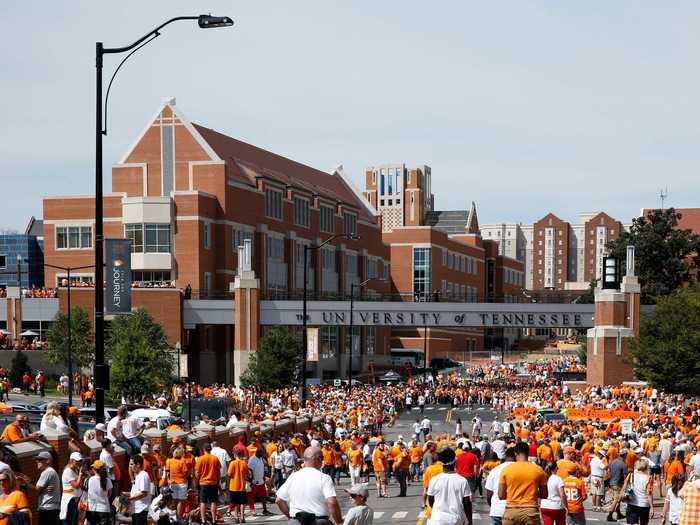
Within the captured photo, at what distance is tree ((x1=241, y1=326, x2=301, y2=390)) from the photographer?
6256cm

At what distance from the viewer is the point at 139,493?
16.8 meters

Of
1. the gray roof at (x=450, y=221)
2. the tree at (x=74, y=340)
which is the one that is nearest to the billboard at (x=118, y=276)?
the tree at (x=74, y=340)

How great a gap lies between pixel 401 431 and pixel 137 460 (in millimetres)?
35884

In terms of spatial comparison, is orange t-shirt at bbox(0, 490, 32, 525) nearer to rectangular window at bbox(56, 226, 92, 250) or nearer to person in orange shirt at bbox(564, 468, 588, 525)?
person in orange shirt at bbox(564, 468, 588, 525)

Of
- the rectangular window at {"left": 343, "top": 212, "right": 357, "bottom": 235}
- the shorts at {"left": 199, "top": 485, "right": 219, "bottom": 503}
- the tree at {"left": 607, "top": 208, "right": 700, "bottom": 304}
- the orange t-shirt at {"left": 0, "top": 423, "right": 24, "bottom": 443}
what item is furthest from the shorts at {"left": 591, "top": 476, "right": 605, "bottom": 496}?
the tree at {"left": 607, "top": 208, "right": 700, "bottom": 304}

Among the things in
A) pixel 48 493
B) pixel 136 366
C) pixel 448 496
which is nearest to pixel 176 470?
pixel 48 493

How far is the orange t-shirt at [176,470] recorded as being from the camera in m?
19.2

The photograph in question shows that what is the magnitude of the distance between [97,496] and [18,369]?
5012cm

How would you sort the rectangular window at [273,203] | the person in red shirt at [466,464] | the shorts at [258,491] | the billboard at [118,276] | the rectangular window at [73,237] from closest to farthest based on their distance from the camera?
the person in red shirt at [466,464] → the shorts at [258,491] → the billboard at [118,276] → the rectangular window at [73,237] → the rectangular window at [273,203]

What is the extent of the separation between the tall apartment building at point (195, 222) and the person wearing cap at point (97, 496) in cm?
5714

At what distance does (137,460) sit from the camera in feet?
55.4

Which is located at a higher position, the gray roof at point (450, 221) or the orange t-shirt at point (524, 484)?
the gray roof at point (450, 221)

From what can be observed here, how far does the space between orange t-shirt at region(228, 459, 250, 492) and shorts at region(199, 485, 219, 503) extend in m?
1.07

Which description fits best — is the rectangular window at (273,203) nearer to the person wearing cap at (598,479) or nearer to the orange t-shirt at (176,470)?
the person wearing cap at (598,479)
